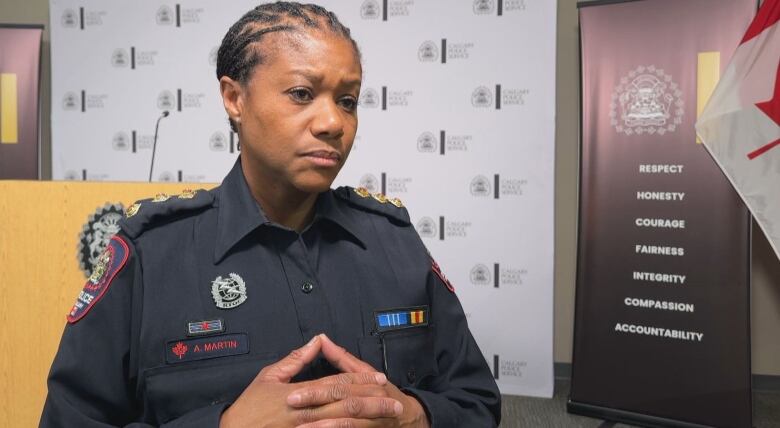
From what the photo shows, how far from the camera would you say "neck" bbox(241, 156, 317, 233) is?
0.95m

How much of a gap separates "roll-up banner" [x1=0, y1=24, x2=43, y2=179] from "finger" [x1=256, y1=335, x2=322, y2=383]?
308 cm

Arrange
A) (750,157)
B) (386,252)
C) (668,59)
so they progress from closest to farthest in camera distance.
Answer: (386,252) → (750,157) → (668,59)

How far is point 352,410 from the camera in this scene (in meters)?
0.77

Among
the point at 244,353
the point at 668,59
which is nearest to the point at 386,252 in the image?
the point at 244,353

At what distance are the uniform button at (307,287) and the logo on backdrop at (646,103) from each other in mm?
2181

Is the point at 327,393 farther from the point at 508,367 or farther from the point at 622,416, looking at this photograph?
the point at 508,367

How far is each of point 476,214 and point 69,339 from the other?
Answer: 2.41 metres

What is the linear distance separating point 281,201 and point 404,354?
328 millimetres

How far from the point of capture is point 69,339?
2.67ft

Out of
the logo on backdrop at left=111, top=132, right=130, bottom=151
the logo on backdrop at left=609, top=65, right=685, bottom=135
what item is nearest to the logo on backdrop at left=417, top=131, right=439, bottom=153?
the logo on backdrop at left=609, top=65, right=685, bottom=135

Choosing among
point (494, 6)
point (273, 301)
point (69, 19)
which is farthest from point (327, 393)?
point (69, 19)

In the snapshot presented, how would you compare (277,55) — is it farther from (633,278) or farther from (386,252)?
(633,278)

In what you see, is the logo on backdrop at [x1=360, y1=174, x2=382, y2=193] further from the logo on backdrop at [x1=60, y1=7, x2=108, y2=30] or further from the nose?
the nose

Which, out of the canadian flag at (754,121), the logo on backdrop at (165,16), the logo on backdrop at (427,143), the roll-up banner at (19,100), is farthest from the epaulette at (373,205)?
the roll-up banner at (19,100)
